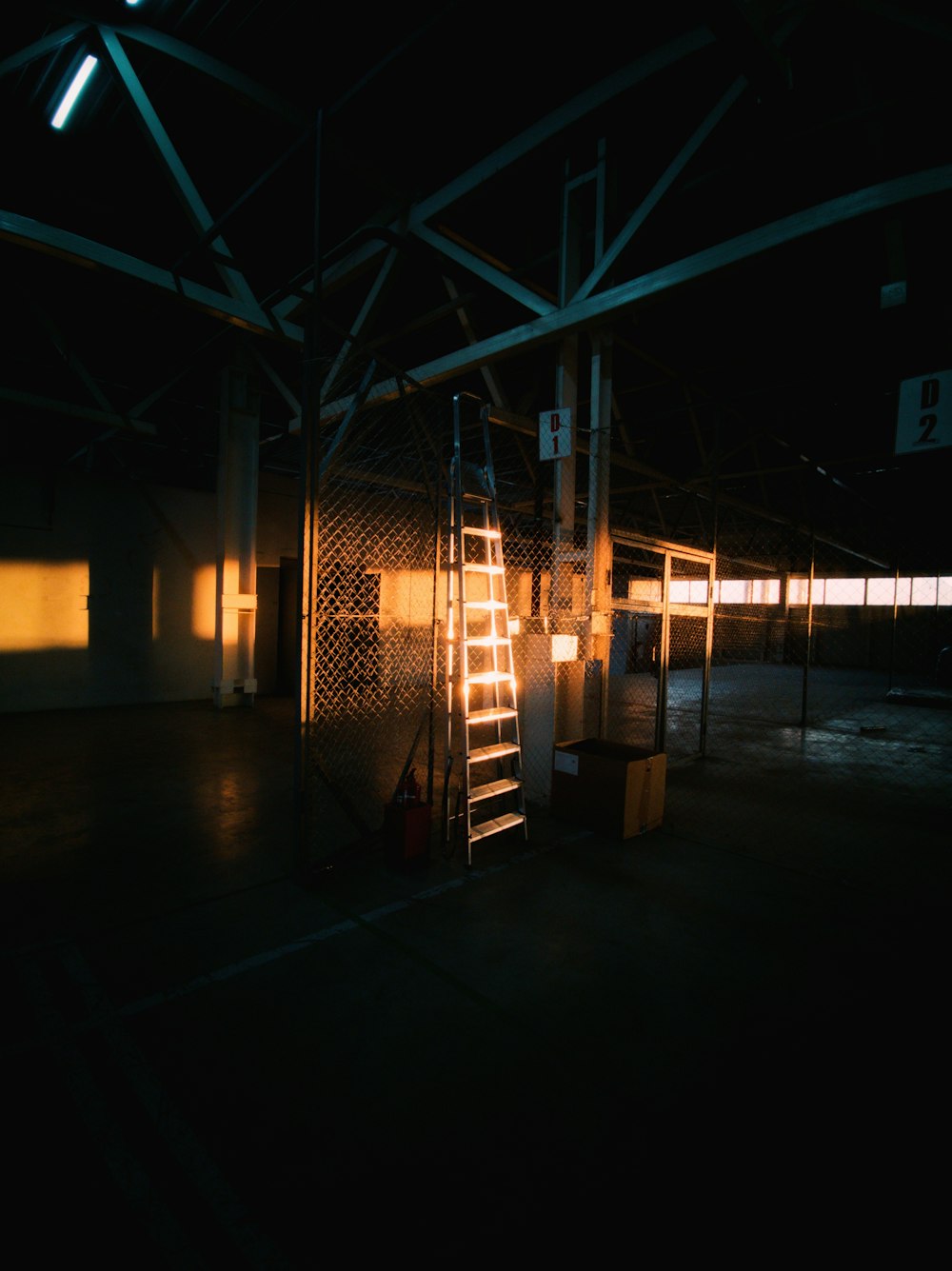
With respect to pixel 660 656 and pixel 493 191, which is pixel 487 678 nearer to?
pixel 660 656

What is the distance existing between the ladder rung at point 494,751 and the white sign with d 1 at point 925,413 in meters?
3.81

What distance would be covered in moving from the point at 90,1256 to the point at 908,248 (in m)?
8.85

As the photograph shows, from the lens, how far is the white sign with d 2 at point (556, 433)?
5.27 meters

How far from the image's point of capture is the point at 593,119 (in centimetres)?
500

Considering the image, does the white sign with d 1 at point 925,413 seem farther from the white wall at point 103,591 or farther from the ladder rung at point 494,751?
the white wall at point 103,591

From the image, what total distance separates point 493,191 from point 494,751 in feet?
17.8

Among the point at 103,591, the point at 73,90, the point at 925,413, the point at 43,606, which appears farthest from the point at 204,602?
the point at 925,413

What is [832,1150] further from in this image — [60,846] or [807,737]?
[807,737]

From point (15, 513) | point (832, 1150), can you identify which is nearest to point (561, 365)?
point (832, 1150)

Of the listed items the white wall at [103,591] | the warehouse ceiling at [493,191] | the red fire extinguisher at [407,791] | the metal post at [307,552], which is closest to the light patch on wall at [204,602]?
the white wall at [103,591]

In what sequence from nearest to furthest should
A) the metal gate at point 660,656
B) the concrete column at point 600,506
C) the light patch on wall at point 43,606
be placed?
the concrete column at point 600,506 → the metal gate at point 660,656 → the light patch on wall at point 43,606

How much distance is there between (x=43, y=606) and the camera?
31.4ft

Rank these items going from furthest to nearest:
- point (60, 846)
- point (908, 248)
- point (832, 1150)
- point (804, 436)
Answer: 1. point (804, 436)
2. point (908, 248)
3. point (60, 846)
4. point (832, 1150)

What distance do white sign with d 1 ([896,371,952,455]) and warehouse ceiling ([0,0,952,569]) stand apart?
0.11 meters
